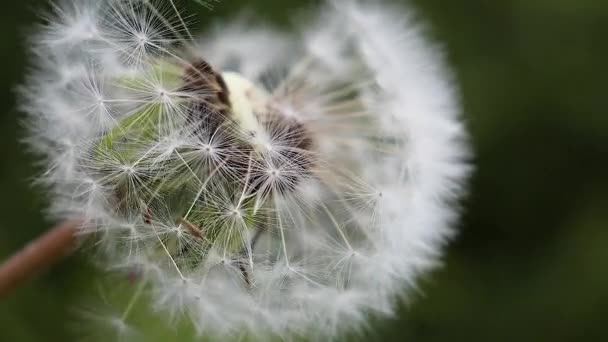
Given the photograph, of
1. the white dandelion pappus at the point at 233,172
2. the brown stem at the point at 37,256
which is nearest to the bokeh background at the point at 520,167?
the white dandelion pappus at the point at 233,172

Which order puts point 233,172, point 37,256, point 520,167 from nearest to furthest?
1. point 233,172
2. point 37,256
3. point 520,167

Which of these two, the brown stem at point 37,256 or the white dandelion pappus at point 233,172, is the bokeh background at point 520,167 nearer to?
the white dandelion pappus at point 233,172

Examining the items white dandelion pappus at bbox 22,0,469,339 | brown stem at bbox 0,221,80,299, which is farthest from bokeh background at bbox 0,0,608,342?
brown stem at bbox 0,221,80,299

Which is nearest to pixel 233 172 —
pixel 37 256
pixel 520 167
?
pixel 37 256

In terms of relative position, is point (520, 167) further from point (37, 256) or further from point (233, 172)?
point (37, 256)

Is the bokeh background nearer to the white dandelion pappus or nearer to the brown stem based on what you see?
the white dandelion pappus

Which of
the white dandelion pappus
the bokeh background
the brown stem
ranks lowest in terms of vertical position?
the brown stem
